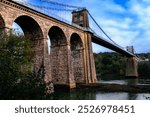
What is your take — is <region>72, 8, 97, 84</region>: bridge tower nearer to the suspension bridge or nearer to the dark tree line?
the suspension bridge

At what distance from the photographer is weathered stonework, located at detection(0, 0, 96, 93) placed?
29.0 m

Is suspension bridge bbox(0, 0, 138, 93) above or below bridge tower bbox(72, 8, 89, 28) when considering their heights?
below

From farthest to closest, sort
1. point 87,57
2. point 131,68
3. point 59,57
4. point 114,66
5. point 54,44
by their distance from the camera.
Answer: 1. point 114,66
2. point 131,68
3. point 87,57
4. point 54,44
5. point 59,57

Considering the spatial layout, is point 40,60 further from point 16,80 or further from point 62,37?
point 16,80

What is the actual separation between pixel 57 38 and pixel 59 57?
257cm

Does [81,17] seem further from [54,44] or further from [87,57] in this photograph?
[54,44]

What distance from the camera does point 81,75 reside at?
45844 mm

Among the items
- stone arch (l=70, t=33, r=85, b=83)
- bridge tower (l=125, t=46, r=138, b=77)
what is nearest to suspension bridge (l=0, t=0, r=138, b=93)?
stone arch (l=70, t=33, r=85, b=83)

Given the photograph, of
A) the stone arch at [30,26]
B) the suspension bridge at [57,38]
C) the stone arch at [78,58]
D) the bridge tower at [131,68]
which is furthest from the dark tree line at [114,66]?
the stone arch at [30,26]

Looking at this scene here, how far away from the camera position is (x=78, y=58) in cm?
4697

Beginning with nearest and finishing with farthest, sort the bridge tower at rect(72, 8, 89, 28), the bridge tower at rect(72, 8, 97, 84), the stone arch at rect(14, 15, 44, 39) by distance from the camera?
1. the stone arch at rect(14, 15, 44, 39)
2. the bridge tower at rect(72, 8, 97, 84)
3. the bridge tower at rect(72, 8, 89, 28)

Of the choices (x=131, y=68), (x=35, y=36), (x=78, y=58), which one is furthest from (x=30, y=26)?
(x=131, y=68)

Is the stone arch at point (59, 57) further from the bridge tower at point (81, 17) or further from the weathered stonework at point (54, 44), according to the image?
the bridge tower at point (81, 17)

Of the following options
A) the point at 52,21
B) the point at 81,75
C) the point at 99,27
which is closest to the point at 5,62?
the point at 52,21
